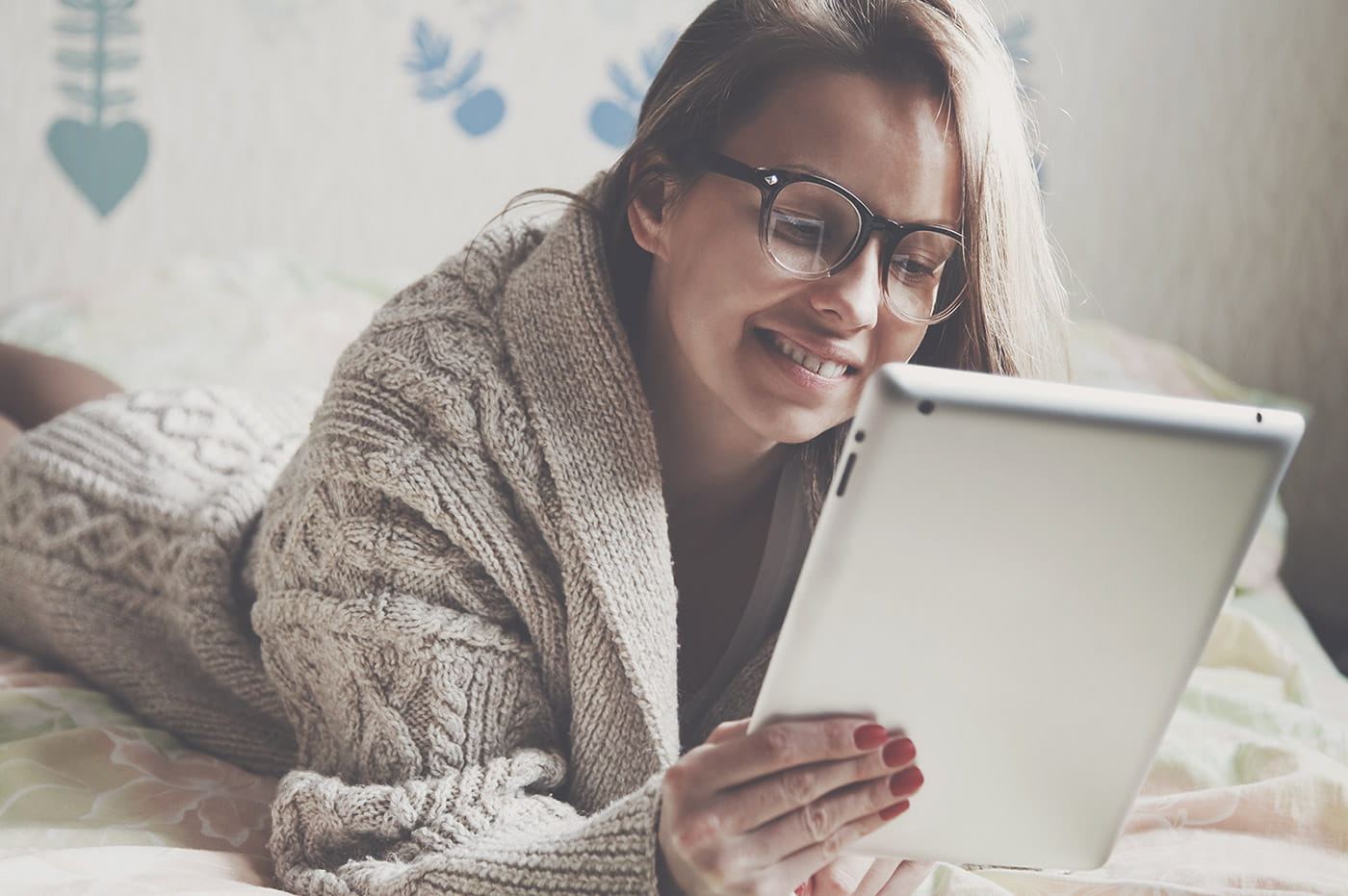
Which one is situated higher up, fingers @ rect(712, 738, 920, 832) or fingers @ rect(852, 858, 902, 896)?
fingers @ rect(712, 738, 920, 832)

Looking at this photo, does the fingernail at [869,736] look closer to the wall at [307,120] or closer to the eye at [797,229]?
the eye at [797,229]

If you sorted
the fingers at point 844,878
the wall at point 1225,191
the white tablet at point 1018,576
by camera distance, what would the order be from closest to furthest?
the white tablet at point 1018,576
the fingers at point 844,878
the wall at point 1225,191

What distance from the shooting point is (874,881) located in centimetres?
82

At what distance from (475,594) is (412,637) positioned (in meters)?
0.06

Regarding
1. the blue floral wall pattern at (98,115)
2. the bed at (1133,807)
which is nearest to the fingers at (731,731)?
the bed at (1133,807)

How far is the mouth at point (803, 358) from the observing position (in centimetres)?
90

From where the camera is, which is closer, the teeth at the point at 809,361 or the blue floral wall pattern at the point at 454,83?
the teeth at the point at 809,361

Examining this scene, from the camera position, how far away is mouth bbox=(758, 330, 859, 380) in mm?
897

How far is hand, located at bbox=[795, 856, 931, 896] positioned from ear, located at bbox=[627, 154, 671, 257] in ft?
1.64

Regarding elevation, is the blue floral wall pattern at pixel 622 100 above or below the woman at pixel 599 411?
above

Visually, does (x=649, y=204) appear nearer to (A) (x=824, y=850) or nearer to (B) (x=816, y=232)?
(B) (x=816, y=232)

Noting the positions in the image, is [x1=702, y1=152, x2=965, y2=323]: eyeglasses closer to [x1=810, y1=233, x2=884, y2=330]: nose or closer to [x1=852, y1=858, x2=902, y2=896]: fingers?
[x1=810, y1=233, x2=884, y2=330]: nose

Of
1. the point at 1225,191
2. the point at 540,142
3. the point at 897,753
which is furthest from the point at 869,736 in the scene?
the point at 1225,191

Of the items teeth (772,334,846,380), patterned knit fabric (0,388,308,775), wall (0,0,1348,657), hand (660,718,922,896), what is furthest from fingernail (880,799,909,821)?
wall (0,0,1348,657)
